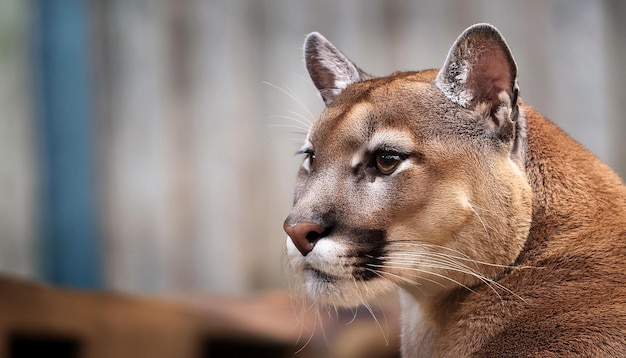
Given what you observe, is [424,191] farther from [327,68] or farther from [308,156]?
[327,68]

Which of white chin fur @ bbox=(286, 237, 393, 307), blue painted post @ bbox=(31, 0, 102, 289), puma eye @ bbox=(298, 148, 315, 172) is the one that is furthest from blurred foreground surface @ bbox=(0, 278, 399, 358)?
blue painted post @ bbox=(31, 0, 102, 289)

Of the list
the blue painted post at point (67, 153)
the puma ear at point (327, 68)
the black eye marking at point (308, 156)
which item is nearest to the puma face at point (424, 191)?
the black eye marking at point (308, 156)

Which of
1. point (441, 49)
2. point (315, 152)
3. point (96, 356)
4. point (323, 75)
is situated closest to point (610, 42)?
point (441, 49)

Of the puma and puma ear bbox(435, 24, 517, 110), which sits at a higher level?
puma ear bbox(435, 24, 517, 110)

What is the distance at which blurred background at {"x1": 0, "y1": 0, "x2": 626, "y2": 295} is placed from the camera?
534cm

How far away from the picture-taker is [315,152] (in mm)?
2324

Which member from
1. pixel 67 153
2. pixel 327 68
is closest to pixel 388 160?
pixel 327 68

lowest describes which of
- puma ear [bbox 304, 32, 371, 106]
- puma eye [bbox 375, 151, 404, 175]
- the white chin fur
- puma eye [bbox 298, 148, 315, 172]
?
the white chin fur

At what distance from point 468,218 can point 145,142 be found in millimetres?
3693

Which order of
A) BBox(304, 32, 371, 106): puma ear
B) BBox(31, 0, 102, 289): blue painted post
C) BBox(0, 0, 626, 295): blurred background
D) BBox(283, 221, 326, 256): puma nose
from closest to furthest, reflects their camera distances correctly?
1. BBox(283, 221, 326, 256): puma nose
2. BBox(304, 32, 371, 106): puma ear
3. BBox(0, 0, 626, 295): blurred background
4. BBox(31, 0, 102, 289): blue painted post

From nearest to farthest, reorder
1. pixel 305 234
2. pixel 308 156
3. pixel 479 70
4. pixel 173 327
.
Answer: pixel 305 234, pixel 479 70, pixel 308 156, pixel 173 327

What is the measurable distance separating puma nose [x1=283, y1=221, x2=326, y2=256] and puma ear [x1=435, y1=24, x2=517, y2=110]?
516 millimetres

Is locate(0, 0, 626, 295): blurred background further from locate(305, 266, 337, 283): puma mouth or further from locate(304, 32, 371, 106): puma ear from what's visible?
locate(305, 266, 337, 283): puma mouth

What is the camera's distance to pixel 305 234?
206 cm
